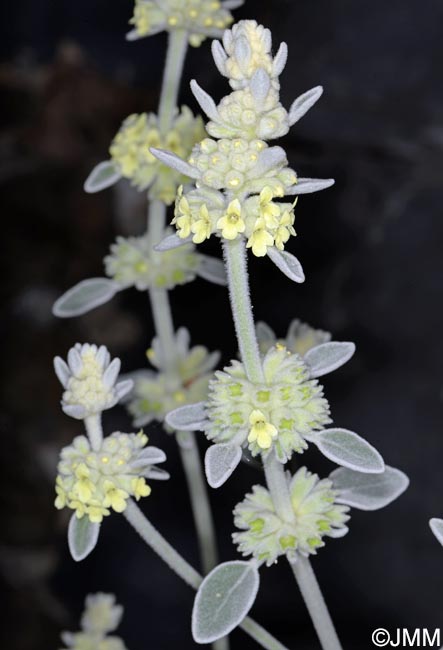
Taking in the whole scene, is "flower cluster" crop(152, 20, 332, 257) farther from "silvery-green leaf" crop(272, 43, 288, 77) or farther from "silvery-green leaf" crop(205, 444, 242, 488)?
"silvery-green leaf" crop(205, 444, 242, 488)

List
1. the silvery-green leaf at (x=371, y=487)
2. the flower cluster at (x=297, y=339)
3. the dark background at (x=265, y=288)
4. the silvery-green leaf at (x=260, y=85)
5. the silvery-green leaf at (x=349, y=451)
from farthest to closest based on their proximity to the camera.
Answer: the dark background at (x=265, y=288) < the flower cluster at (x=297, y=339) < the silvery-green leaf at (x=371, y=487) < the silvery-green leaf at (x=349, y=451) < the silvery-green leaf at (x=260, y=85)

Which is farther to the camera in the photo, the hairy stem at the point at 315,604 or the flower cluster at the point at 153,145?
the flower cluster at the point at 153,145

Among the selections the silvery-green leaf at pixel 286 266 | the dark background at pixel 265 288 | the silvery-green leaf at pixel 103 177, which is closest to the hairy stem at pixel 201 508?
the silvery-green leaf at pixel 103 177

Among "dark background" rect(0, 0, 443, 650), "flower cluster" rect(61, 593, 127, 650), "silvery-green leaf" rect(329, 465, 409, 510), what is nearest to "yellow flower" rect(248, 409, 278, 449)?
"silvery-green leaf" rect(329, 465, 409, 510)

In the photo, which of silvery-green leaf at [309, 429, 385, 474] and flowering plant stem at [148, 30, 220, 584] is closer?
silvery-green leaf at [309, 429, 385, 474]

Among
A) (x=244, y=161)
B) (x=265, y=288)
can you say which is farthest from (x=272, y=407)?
(x=265, y=288)

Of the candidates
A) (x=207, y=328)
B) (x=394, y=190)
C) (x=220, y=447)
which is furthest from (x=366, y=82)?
(x=220, y=447)

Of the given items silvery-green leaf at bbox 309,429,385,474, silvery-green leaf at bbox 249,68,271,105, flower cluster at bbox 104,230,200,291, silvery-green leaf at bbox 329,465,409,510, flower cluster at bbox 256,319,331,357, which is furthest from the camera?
flower cluster at bbox 104,230,200,291

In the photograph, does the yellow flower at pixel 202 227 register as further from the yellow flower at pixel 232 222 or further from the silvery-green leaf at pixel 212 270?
the silvery-green leaf at pixel 212 270
